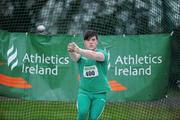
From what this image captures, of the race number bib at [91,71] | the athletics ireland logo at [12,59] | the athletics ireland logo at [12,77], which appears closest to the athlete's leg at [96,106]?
the race number bib at [91,71]

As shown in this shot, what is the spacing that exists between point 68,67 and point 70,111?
1130mm

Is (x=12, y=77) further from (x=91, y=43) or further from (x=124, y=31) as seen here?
(x=124, y=31)

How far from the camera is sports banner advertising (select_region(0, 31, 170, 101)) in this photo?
7.79 meters

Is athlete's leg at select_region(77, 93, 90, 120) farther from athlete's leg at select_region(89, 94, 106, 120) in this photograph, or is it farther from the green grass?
the green grass

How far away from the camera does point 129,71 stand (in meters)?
7.81

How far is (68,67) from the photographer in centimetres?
793

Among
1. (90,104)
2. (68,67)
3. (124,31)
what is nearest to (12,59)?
(68,67)

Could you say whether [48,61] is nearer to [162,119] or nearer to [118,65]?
[118,65]

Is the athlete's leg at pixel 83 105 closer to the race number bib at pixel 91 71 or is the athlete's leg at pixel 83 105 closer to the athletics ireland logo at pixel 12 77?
the race number bib at pixel 91 71

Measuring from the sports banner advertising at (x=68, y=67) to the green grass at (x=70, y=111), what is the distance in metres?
0.46

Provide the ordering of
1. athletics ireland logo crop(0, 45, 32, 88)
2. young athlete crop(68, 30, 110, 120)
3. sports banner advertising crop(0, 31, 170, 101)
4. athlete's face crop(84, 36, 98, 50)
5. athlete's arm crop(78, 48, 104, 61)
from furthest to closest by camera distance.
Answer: athletics ireland logo crop(0, 45, 32, 88) < sports banner advertising crop(0, 31, 170, 101) < young athlete crop(68, 30, 110, 120) < athlete's face crop(84, 36, 98, 50) < athlete's arm crop(78, 48, 104, 61)

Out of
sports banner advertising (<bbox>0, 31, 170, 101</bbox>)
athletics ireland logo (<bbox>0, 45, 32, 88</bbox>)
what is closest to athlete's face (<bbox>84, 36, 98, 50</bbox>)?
sports banner advertising (<bbox>0, 31, 170, 101</bbox>)

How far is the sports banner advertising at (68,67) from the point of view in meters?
7.79

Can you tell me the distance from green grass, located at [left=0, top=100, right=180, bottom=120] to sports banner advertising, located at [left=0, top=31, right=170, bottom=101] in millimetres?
461
